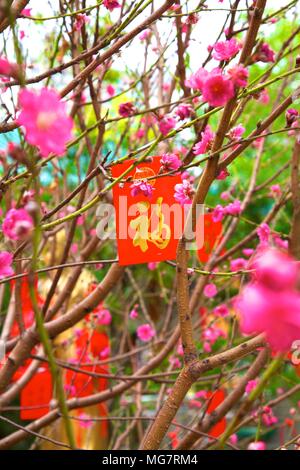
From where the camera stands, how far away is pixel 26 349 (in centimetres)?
225

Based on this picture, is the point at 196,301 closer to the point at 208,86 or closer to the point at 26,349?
the point at 26,349

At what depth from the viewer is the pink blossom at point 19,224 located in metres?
0.82

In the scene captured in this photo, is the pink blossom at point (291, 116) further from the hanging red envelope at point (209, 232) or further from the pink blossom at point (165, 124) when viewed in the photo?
the hanging red envelope at point (209, 232)

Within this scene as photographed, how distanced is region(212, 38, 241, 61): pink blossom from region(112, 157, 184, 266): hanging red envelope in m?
0.28

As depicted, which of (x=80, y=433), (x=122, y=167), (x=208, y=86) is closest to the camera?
(x=208, y=86)

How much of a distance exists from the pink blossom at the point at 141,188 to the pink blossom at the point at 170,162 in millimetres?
76

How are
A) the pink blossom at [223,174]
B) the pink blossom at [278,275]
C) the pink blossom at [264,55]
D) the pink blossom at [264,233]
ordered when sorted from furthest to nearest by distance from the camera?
the pink blossom at [264,233] < the pink blossom at [223,174] < the pink blossom at [264,55] < the pink blossom at [278,275]

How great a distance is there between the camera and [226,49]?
1.51 meters

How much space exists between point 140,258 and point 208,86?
495mm

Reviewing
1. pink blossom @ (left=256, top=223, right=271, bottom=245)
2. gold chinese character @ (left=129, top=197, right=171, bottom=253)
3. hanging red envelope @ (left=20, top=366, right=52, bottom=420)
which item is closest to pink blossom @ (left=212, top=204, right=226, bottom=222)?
pink blossom @ (left=256, top=223, right=271, bottom=245)

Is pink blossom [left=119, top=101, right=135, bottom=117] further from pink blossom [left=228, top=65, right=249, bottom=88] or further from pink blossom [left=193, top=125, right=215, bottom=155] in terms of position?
pink blossom [left=228, top=65, right=249, bottom=88]

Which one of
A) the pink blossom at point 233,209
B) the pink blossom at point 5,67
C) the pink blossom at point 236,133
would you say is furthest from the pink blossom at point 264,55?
the pink blossom at point 233,209

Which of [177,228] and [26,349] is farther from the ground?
[177,228]
